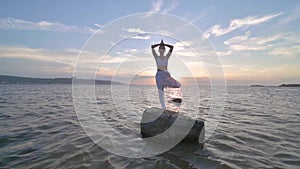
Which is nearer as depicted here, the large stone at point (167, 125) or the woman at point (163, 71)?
the large stone at point (167, 125)

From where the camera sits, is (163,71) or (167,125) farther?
(163,71)

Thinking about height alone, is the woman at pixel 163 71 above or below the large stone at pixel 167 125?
above

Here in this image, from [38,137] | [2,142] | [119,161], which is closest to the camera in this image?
[119,161]

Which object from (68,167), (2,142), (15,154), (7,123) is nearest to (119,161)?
(68,167)

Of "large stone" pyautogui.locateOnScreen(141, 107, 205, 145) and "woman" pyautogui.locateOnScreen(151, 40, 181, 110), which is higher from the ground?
"woman" pyautogui.locateOnScreen(151, 40, 181, 110)

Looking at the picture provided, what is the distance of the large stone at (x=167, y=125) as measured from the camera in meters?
7.23

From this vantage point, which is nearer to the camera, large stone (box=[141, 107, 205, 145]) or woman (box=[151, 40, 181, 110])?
large stone (box=[141, 107, 205, 145])

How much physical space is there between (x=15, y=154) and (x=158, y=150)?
4457 mm

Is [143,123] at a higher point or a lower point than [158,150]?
higher

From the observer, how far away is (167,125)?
739cm

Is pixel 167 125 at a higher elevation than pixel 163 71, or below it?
below

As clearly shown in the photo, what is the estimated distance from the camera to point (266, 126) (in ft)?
34.4

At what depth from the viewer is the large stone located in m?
7.23

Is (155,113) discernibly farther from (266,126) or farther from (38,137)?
(266,126)
